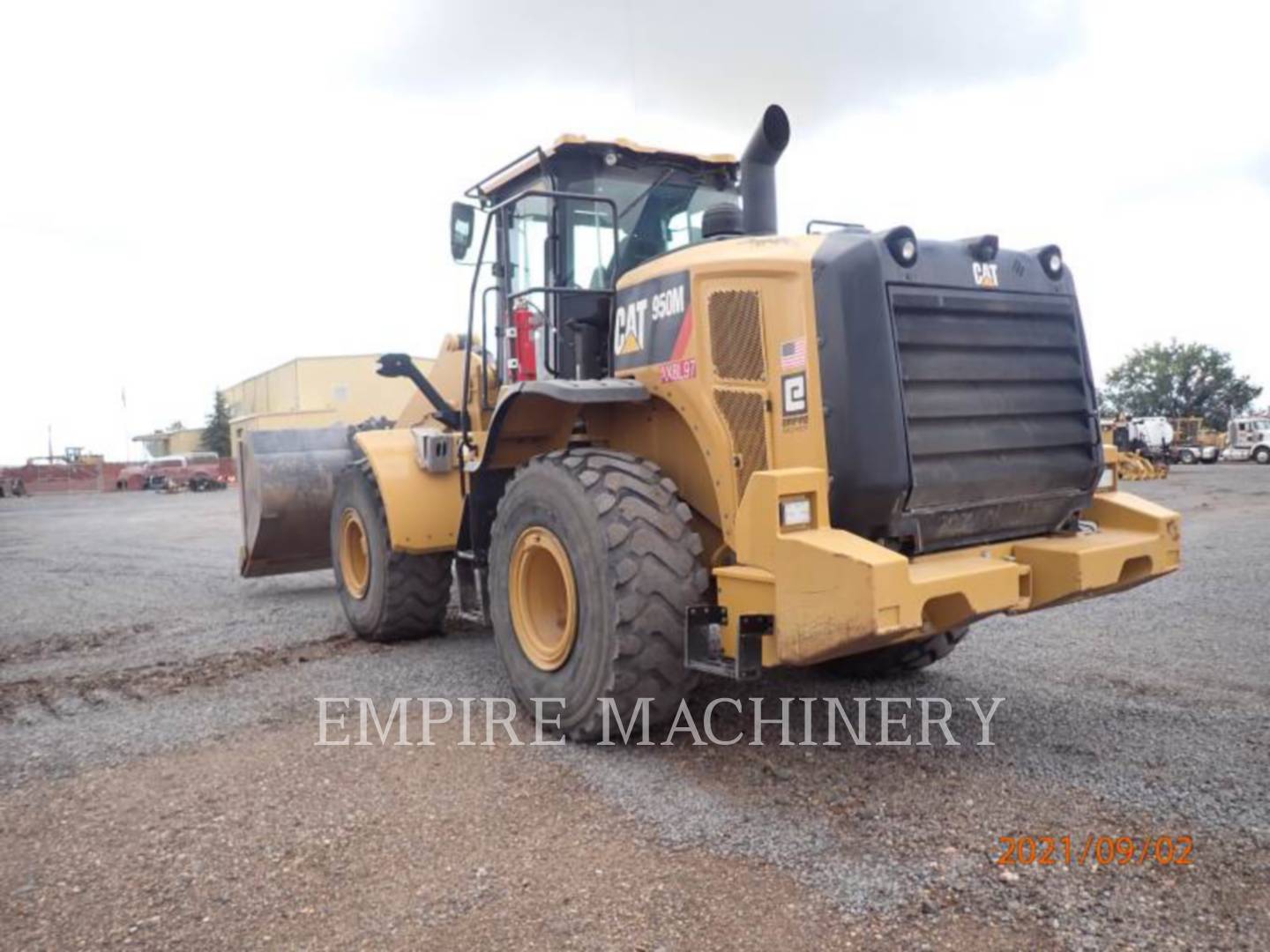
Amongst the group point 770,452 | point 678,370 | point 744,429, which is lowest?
point 770,452

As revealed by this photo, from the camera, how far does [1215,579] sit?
8961 mm

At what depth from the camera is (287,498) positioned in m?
→ 8.61

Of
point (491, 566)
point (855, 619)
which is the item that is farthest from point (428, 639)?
point (855, 619)

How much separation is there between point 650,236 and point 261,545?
16.6 feet

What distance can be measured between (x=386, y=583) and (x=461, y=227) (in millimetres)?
2430

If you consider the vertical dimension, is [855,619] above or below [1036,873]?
above

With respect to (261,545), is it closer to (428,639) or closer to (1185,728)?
(428,639)

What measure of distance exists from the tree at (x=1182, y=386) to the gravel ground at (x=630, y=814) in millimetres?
66911

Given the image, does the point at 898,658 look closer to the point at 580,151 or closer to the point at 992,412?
the point at 992,412

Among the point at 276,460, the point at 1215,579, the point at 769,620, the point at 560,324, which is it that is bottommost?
the point at 1215,579

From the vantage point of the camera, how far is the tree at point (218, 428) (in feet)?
216

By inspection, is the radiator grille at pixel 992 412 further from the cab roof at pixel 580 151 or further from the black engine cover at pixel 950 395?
the cab roof at pixel 580 151

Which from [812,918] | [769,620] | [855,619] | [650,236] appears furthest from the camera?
[650,236]

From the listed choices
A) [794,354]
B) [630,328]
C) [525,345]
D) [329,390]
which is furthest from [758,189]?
[329,390]
